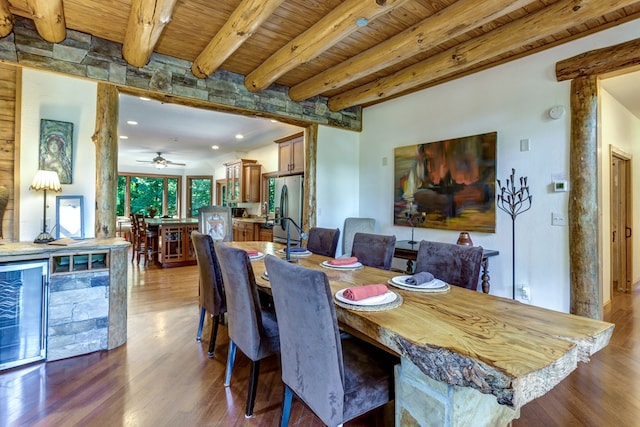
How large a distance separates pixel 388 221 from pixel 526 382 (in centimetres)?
390

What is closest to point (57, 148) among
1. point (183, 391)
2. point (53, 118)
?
point (53, 118)

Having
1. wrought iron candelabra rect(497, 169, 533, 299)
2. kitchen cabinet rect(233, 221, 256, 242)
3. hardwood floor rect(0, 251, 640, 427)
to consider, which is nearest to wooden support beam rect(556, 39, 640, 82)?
wrought iron candelabra rect(497, 169, 533, 299)

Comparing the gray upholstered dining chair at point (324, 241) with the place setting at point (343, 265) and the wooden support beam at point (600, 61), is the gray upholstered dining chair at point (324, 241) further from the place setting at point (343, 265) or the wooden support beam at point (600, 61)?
the wooden support beam at point (600, 61)

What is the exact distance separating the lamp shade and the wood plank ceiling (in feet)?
3.95

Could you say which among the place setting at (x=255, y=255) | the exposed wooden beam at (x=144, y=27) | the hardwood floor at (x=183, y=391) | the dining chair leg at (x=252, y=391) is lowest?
the hardwood floor at (x=183, y=391)

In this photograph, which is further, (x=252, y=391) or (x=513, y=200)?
(x=513, y=200)

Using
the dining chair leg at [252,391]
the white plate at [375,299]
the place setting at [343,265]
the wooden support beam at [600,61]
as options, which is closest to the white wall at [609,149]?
the wooden support beam at [600,61]

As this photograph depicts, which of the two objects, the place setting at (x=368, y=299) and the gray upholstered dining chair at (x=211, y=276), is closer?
the place setting at (x=368, y=299)

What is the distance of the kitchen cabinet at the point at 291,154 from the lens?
550 cm

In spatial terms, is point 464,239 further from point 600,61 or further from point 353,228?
point 600,61

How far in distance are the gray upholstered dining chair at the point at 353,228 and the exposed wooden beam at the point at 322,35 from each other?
7.47 ft

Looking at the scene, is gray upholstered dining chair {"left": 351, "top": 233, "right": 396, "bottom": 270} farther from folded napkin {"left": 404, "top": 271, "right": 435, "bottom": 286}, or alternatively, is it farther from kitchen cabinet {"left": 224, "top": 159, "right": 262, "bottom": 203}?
kitchen cabinet {"left": 224, "top": 159, "right": 262, "bottom": 203}

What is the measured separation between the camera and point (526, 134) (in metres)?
3.33

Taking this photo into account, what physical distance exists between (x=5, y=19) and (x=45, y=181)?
1.29 meters
